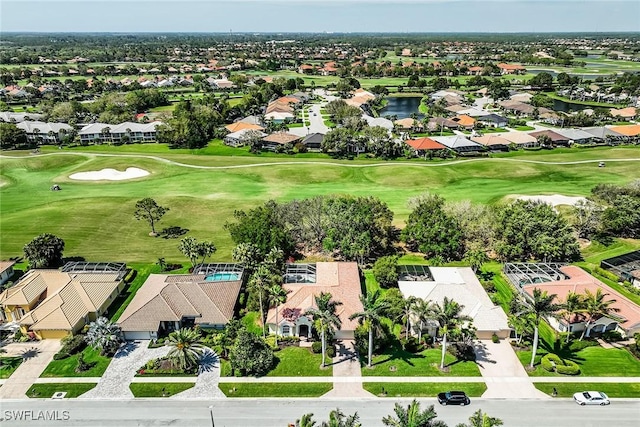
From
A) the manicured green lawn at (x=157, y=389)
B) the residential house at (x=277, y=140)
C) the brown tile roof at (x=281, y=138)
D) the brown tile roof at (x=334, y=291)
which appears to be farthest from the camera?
the brown tile roof at (x=281, y=138)

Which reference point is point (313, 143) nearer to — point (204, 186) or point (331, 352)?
point (204, 186)

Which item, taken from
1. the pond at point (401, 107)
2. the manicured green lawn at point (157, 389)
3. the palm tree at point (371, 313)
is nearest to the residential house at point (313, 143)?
the pond at point (401, 107)

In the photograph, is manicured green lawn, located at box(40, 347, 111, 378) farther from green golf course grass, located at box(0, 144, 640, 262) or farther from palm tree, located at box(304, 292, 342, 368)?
palm tree, located at box(304, 292, 342, 368)

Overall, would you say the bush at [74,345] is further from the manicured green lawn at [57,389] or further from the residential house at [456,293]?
the residential house at [456,293]

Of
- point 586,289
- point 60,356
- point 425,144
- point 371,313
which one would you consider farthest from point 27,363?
point 425,144

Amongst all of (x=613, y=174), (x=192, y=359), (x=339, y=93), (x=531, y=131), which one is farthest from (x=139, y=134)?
(x=613, y=174)

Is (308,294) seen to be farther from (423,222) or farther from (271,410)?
(423,222)
